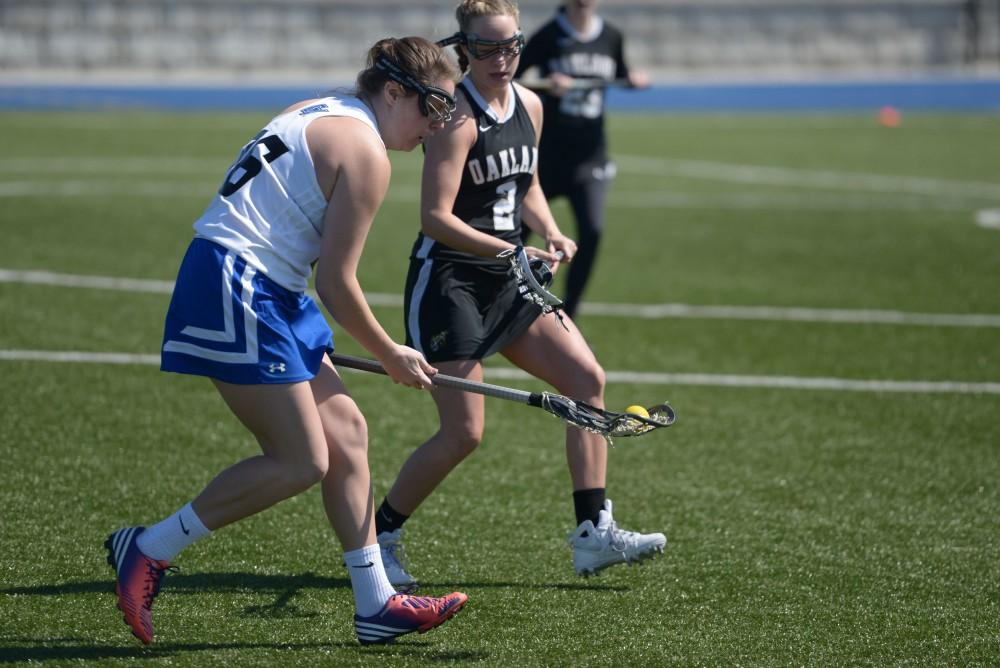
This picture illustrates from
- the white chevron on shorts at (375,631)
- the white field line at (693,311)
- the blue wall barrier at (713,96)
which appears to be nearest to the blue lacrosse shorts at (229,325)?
the white chevron on shorts at (375,631)

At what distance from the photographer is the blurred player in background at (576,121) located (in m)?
9.59

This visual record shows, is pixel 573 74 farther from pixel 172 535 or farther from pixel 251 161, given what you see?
pixel 172 535

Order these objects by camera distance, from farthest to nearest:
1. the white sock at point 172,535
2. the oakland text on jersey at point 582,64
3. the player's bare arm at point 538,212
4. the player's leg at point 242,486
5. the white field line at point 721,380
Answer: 1. the oakland text on jersey at point 582,64
2. the white field line at point 721,380
3. the player's bare arm at point 538,212
4. the white sock at point 172,535
5. the player's leg at point 242,486

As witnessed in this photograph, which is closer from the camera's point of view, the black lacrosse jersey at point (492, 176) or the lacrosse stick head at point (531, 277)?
the lacrosse stick head at point (531, 277)

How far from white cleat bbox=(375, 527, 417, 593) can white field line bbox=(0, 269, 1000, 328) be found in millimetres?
5028

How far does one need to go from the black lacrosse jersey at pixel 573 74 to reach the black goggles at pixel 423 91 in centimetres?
526

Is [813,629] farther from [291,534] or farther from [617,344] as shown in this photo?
[617,344]

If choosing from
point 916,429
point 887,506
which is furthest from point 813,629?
A: point 916,429

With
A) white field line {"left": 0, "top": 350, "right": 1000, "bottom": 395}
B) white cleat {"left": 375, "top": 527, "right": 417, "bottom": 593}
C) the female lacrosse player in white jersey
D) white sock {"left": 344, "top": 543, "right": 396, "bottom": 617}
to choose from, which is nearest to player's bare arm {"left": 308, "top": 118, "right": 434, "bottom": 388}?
the female lacrosse player in white jersey

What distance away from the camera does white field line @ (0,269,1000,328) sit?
10.2m

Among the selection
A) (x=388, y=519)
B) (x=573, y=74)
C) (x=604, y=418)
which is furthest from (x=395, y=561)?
(x=573, y=74)

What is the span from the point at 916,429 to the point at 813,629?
3019 millimetres

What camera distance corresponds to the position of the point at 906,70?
3244 cm

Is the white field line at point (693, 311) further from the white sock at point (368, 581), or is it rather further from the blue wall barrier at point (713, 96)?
the blue wall barrier at point (713, 96)
